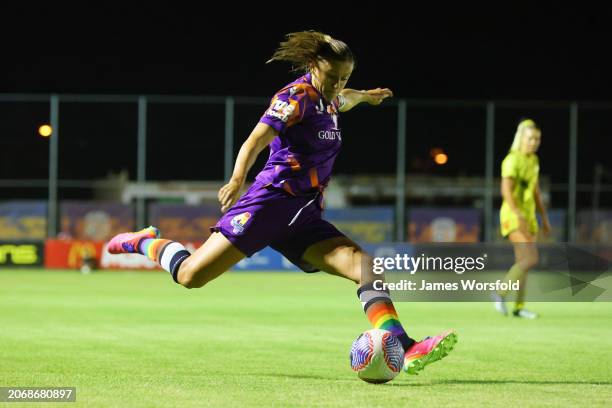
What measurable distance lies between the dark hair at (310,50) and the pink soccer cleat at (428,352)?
1.98 m

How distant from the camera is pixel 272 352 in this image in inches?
373

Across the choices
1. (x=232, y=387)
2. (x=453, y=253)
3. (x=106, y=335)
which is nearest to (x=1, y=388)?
(x=232, y=387)

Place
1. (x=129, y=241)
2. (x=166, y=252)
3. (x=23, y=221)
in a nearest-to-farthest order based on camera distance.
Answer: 1. (x=166, y=252)
2. (x=129, y=241)
3. (x=23, y=221)

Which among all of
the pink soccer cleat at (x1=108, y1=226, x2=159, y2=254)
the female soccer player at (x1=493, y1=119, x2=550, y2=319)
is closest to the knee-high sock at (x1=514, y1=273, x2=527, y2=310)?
the female soccer player at (x1=493, y1=119, x2=550, y2=319)

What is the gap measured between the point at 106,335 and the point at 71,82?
48.6 meters

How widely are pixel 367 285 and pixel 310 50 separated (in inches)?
65.5

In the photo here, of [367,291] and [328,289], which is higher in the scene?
[367,291]

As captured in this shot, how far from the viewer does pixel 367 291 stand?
7.73 m

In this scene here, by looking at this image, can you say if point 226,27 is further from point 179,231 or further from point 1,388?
point 1,388

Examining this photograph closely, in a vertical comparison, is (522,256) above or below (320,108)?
below

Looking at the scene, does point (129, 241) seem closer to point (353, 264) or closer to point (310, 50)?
point (353, 264)

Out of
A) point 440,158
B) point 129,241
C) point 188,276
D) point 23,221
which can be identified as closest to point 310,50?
point 188,276

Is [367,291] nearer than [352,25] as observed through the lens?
Yes

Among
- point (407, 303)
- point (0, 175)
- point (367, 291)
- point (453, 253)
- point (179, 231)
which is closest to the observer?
point (367, 291)
